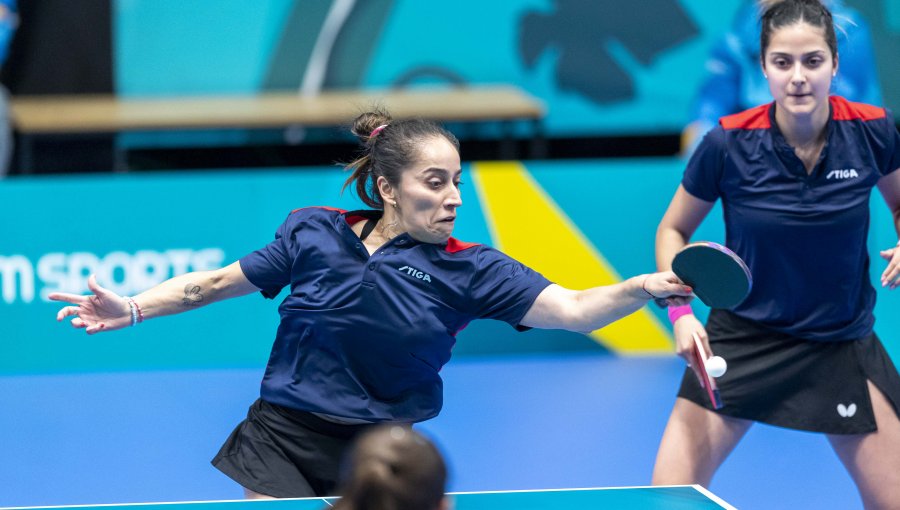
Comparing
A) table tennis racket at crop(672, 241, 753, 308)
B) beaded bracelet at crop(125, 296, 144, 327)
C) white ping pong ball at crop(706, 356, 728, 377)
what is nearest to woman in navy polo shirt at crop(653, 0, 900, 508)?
white ping pong ball at crop(706, 356, 728, 377)

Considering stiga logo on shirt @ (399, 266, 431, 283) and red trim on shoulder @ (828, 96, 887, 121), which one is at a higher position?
red trim on shoulder @ (828, 96, 887, 121)

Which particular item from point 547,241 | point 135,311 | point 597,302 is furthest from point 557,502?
point 547,241

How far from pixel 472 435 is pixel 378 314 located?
8.22 ft

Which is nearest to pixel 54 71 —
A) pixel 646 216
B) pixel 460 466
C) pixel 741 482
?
pixel 646 216

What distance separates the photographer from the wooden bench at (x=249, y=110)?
8648mm

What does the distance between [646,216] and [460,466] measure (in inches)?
93.5

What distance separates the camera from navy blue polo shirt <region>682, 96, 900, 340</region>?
3.24 metres

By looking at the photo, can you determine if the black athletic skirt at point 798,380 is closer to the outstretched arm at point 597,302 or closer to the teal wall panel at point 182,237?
the outstretched arm at point 597,302

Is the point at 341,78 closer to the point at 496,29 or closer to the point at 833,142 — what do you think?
the point at 496,29

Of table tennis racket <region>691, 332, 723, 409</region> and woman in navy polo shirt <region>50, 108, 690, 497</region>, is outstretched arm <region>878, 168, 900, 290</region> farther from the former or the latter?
woman in navy polo shirt <region>50, 108, 690, 497</region>

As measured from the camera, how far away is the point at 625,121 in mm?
9828

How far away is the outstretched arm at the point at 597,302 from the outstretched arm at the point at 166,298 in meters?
0.78

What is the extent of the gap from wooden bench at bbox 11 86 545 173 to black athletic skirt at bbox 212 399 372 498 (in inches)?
215

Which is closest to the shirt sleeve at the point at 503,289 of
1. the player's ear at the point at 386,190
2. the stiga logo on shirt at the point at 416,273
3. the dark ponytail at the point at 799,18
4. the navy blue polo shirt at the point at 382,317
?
the navy blue polo shirt at the point at 382,317
